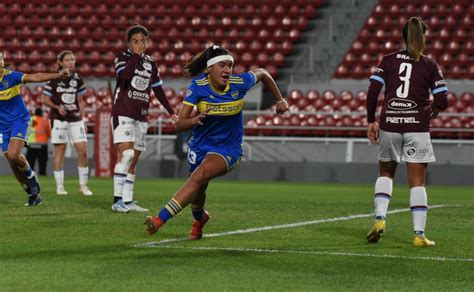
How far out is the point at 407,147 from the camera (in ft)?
30.7

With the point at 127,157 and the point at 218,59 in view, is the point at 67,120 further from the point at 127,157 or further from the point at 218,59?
the point at 218,59

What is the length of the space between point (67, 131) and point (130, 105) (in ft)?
13.0

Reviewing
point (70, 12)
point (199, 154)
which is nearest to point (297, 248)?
point (199, 154)

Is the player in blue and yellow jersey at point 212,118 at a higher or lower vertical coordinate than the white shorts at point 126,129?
higher

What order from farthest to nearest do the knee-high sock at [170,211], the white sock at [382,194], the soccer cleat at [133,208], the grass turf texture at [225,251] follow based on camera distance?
the soccer cleat at [133,208] < the white sock at [382,194] < the knee-high sock at [170,211] < the grass turf texture at [225,251]

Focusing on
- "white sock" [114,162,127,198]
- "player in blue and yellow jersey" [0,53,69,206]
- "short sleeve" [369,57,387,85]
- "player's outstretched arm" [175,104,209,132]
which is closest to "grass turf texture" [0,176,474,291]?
"white sock" [114,162,127,198]

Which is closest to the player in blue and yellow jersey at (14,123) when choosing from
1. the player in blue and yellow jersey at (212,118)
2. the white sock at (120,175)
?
the white sock at (120,175)

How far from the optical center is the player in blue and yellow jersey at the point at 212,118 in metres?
8.77

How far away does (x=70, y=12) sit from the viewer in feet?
109

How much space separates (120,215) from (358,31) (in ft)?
65.3

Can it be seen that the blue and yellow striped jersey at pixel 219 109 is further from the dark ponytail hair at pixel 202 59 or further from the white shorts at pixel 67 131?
the white shorts at pixel 67 131

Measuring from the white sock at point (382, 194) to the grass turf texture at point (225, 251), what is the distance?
0.90 ft

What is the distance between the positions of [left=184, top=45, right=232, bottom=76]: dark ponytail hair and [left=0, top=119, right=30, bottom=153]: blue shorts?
482 centimetres

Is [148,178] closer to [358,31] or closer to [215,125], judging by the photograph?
[358,31]
